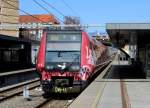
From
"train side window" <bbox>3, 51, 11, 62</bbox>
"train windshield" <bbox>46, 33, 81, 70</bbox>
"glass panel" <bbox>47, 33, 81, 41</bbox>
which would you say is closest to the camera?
"train windshield" <bbox>46, 33, 81, 70</bbox>

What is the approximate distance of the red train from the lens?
19.3 m

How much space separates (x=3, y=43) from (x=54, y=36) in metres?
17.1

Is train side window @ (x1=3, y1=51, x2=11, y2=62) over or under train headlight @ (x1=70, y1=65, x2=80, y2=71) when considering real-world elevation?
over

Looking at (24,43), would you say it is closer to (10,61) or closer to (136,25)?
(10,61)

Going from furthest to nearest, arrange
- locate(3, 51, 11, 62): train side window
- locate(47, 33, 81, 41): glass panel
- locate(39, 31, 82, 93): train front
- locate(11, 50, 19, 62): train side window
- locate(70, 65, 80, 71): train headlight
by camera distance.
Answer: locate(11, 50, 19, 62): train side window
locate(3, 51, 11, 62): train side window
locate(47, 33, 81, 41): glass panel
locate(70, 65, 80, 71): train headlight
locate(39, 31, 82, 93): train front

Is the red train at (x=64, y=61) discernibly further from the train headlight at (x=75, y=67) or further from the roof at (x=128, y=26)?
the roof at (x=128, y=26)

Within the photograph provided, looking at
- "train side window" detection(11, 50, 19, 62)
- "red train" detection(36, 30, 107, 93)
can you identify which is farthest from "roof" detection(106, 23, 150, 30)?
"train side window" detection(11, 50, 19, 62)

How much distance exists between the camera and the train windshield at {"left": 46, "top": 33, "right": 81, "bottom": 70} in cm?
1977

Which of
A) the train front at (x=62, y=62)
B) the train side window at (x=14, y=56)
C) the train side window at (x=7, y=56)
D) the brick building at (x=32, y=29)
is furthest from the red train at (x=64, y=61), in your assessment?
the train side window at (x=14, y=56)

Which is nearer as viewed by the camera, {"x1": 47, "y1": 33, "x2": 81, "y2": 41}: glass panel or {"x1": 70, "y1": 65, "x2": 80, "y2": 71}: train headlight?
{"x1": 70, "y1": 65, "x2": 80, "y2": 71}: train headlight

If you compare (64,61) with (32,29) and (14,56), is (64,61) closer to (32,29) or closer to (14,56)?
(14,56)

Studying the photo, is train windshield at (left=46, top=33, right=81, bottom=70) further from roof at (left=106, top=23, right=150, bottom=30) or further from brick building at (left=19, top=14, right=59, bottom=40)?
roof at (left=106, top=23, right=150, bottom=30)


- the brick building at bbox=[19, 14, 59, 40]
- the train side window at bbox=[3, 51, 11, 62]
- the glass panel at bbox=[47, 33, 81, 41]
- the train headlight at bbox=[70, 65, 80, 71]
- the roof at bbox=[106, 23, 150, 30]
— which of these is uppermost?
the brick building at bbox=[19, 14, 59, 40]

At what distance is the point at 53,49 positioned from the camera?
20.2 m
